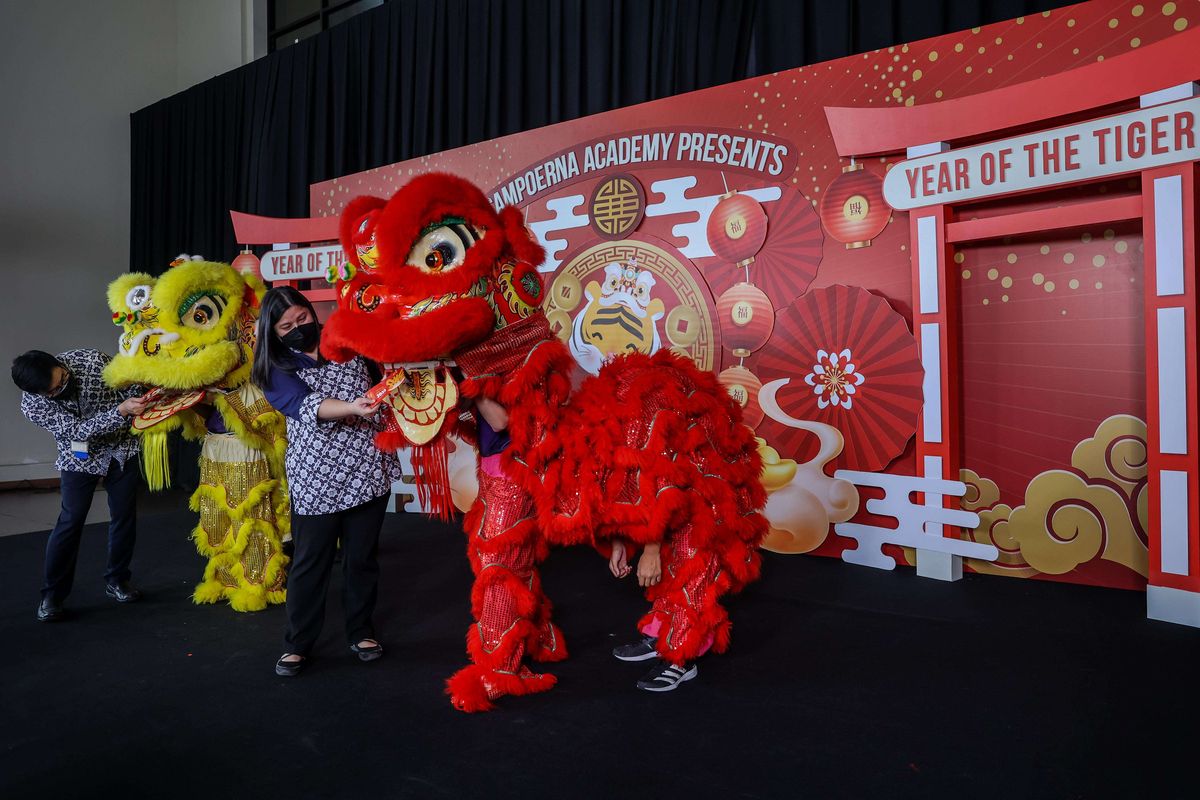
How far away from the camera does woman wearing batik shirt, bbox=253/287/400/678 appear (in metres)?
2.27

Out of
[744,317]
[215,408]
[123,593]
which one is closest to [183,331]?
[215,408]

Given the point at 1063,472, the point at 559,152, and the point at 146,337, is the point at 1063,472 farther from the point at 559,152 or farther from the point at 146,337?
the point at 146,337

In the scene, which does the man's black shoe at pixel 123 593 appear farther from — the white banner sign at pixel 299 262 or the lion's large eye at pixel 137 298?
the white banner sign at pixel 299 262

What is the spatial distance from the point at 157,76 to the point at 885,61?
745 centimetres

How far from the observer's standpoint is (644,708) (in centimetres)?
201

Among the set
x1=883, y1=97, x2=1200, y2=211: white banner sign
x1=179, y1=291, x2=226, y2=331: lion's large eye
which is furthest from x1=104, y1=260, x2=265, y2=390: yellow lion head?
x1=883, y1=97, x2=1200, y2=211: white banner sign

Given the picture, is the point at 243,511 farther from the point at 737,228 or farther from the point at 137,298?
the point at 737,228

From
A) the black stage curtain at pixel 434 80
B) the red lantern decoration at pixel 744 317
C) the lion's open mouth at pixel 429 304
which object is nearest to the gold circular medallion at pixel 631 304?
the red lantern decoration at pixel 744 317

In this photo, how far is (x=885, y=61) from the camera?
3.29 meters

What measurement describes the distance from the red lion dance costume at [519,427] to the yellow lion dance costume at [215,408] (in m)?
1.14

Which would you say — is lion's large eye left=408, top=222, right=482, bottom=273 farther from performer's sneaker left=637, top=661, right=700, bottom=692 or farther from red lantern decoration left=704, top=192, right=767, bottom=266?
red lantern decoration left=704, top=192, right=767, bottom=266

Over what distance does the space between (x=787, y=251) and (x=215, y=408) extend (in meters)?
2.56

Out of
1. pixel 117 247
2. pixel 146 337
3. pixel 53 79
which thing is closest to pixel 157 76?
pixel 53 79

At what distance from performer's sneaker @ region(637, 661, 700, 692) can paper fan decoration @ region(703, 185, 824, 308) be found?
195 centimetres
